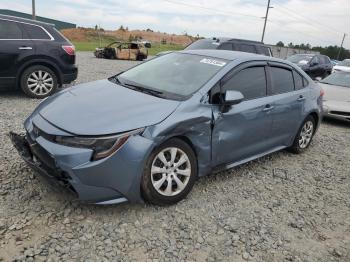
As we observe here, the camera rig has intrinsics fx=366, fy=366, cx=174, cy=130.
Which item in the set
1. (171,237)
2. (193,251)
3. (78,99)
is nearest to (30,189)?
(78,99)

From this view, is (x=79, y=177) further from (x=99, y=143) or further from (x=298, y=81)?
(x=298, y=81)

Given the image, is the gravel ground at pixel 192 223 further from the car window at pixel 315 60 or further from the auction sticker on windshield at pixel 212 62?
the car window at pixel 315 60

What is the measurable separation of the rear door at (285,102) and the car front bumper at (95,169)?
2323mm

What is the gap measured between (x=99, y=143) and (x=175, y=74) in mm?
1636

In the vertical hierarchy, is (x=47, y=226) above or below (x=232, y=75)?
below

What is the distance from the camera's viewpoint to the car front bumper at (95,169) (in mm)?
3180

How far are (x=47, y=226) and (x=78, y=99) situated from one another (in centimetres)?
137

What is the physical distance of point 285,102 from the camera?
5141mm

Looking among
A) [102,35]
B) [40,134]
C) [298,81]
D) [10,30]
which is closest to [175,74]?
[40,134]

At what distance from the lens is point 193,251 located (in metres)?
3.17

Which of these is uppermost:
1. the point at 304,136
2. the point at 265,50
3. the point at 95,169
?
the point at 265,50

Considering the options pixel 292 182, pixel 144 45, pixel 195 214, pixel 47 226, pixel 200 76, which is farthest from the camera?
pixel 144 45

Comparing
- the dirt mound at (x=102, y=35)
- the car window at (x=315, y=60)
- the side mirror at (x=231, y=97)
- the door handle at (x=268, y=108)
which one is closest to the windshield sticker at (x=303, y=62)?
the car window at (x=315, y=60)

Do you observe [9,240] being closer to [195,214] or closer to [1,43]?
[195,214]
